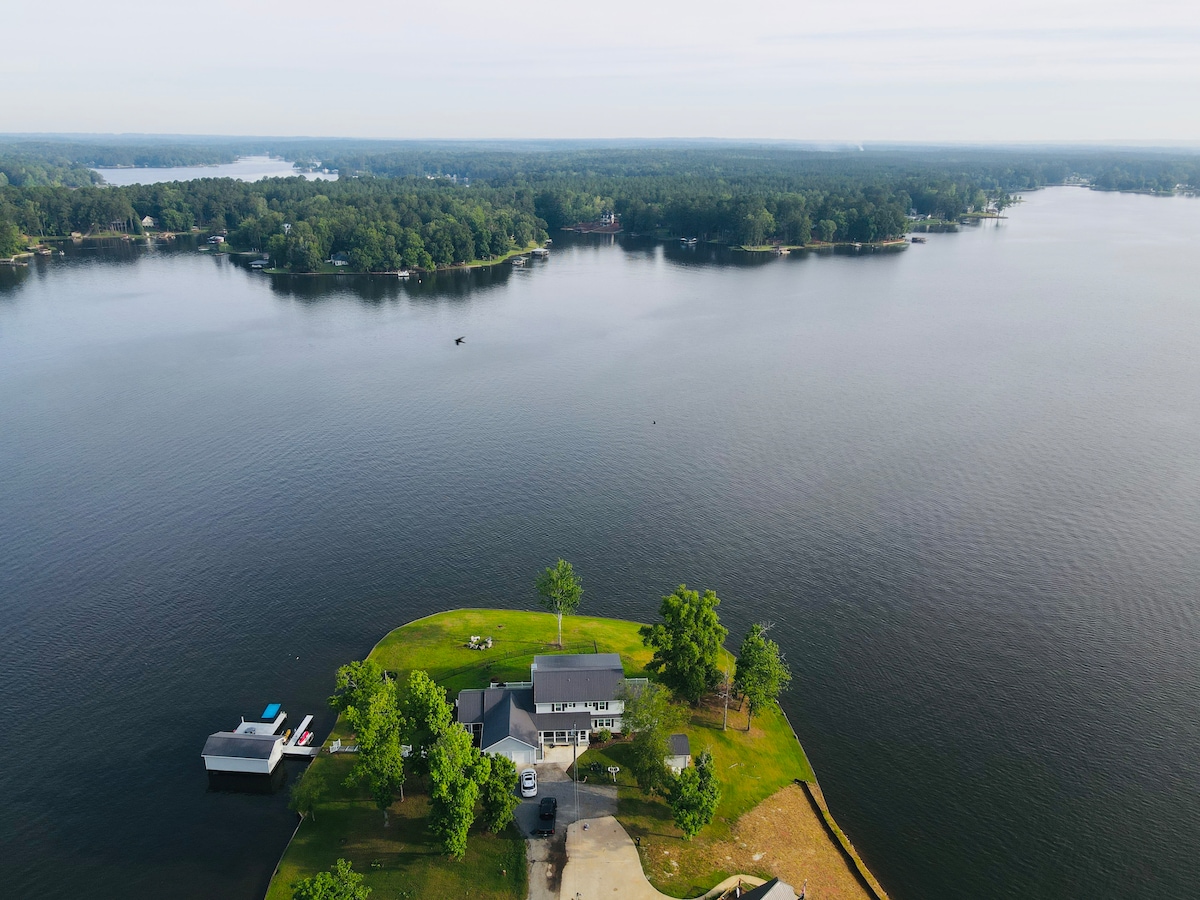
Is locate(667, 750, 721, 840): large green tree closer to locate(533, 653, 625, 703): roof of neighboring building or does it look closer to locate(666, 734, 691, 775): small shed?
locate(666, 734, 691, 775): small shed

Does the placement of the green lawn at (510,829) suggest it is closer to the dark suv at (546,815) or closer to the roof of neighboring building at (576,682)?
the dark suv at (546,815)

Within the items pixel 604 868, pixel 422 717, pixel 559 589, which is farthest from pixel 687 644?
pixel 422 717

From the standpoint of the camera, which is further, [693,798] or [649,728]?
[649,728]

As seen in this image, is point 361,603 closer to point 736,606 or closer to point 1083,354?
point 736,606

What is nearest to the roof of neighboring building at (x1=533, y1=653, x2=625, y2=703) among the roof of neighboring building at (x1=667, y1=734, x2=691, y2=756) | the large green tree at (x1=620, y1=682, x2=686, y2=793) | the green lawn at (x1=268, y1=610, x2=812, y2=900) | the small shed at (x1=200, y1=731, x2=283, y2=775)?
the large green tree at (x1=620, y1=682, x2=686, y2=793)

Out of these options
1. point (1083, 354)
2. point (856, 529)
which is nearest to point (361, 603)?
point (856, 529)

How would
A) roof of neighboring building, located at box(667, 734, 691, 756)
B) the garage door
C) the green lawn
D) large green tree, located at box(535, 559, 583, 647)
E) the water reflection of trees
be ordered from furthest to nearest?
the water reflection of trees < large green tree, located at box(535, 559, 583, 647) < the garage door < roof of neighboring building, located at box(667, 734, 691, 756) < the green lawn

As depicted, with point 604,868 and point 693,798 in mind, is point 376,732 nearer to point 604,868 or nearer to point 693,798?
point 604,868
